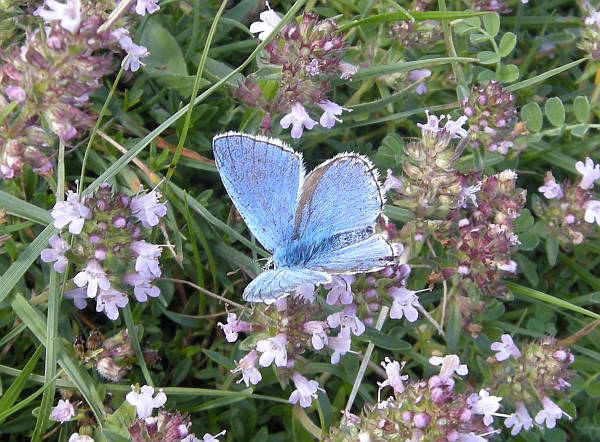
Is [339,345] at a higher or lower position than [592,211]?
higher

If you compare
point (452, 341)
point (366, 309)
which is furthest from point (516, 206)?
point (366, 309)

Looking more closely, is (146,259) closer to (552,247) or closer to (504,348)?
(504,348)

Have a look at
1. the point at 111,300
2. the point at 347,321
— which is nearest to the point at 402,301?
the point at 347,321

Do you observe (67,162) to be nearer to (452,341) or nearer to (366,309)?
(366,309)

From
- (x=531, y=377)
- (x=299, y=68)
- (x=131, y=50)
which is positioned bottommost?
(x=531, y=377)

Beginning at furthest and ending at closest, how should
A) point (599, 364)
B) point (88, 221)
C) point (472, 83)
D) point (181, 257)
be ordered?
point (472, 83) < point (599, 364) < point (181, 257) < point (88, 221)
